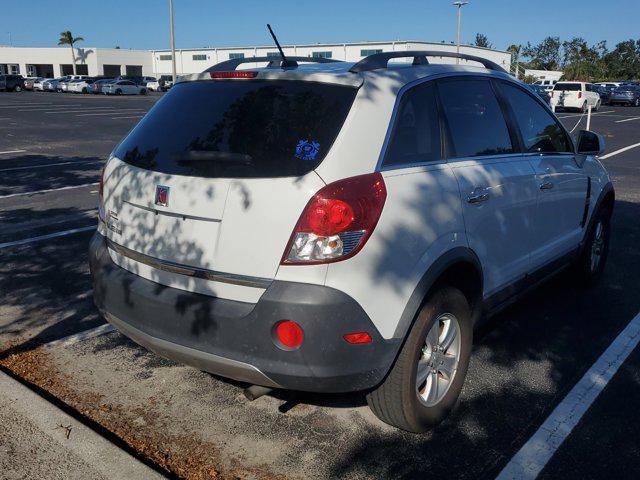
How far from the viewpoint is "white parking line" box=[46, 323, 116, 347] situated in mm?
4168

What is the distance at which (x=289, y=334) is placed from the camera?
8.63ft

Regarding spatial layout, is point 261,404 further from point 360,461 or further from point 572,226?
point 572,226

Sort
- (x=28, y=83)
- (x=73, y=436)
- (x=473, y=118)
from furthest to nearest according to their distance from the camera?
(x=28, y=83), (x=473, y=118), (x=73, y=436)

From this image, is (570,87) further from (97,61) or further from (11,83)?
(97,61)

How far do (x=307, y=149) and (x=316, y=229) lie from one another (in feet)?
1.26

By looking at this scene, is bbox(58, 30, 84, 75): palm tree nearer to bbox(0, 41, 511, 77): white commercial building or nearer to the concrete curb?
bbox(0, 41, 511, 77): white commercial building

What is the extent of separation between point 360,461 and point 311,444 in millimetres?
281

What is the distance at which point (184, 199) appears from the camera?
289 cm

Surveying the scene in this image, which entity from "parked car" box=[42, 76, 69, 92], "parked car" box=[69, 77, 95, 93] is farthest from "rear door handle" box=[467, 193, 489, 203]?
"parked car" box=[42, 76, 69, 92]

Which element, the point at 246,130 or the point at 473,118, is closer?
the point at 246,130

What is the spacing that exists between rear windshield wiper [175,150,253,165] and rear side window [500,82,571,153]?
82.2 inches

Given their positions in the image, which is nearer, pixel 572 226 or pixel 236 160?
pixel 236 160

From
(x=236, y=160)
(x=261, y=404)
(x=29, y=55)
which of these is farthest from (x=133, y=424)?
(x=29, y=55)

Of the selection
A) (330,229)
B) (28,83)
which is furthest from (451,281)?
(28,83)
